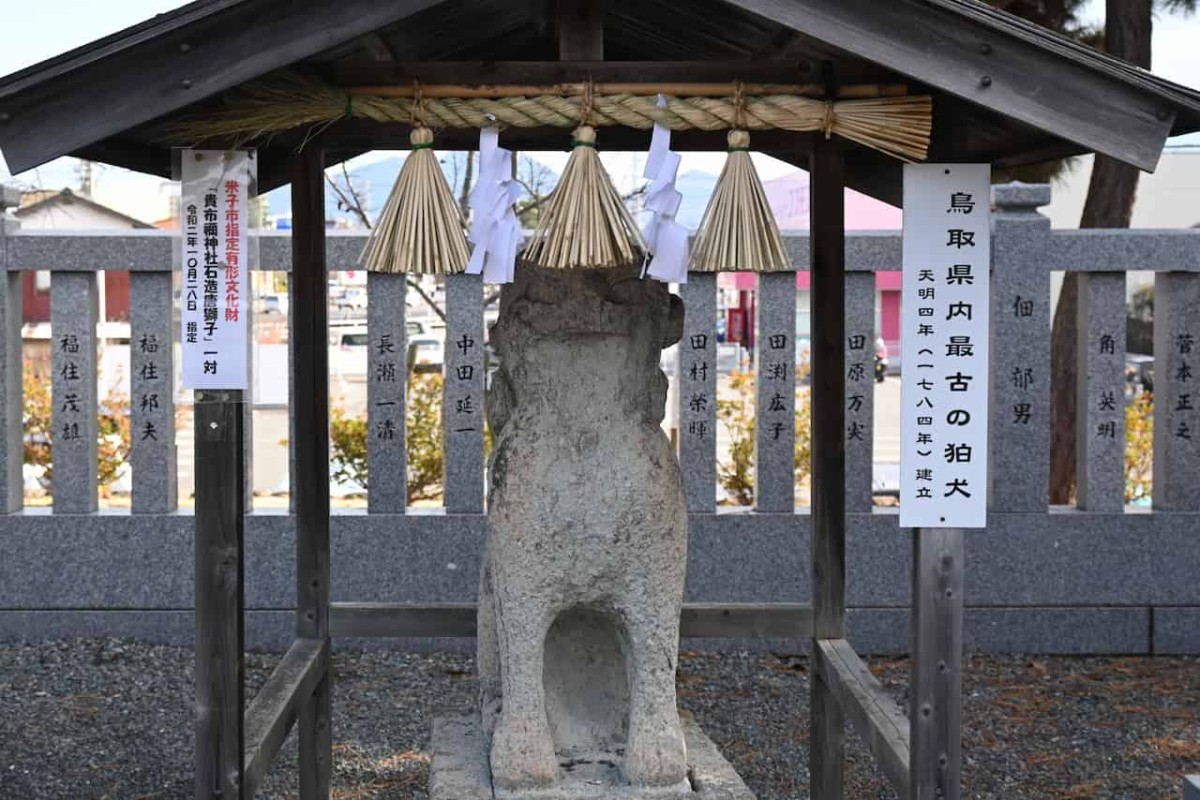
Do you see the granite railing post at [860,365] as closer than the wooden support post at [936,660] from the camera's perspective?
No

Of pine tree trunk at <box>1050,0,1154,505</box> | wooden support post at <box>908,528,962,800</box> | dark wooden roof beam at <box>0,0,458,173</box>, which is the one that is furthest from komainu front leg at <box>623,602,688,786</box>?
pine tree trunk at <box>1050,0,1154,505</box>

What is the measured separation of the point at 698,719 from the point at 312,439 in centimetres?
248

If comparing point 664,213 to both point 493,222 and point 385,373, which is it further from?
point 385,373

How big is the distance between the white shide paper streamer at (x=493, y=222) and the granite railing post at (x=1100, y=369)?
4.53 m

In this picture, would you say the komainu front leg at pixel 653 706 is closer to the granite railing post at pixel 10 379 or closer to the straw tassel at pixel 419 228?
the straw tassel at pixel 419 228

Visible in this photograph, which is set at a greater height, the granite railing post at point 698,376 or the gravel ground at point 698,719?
the granite railing post at point 698,376

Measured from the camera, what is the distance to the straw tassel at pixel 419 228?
11.1 feet

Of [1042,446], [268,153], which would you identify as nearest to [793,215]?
[1042,446]

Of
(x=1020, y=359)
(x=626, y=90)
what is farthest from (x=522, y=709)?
(x=1020, y=359)

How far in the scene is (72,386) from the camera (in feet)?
23.3

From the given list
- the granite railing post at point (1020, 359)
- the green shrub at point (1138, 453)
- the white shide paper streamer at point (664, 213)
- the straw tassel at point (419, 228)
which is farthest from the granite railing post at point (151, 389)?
the green shrub at point (1138, 453)

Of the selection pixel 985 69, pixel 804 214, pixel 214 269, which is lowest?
pixel 214 269

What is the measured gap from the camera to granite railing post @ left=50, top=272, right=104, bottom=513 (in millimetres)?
7098

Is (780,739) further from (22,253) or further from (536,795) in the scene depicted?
(22,253)
